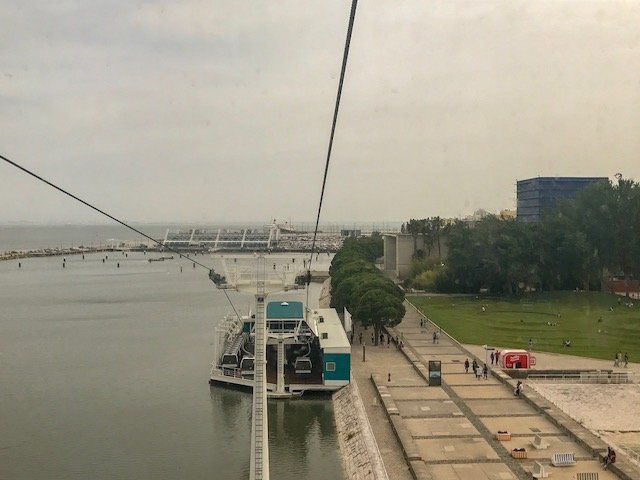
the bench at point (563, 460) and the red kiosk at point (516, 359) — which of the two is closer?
the bench at point (563, 460)

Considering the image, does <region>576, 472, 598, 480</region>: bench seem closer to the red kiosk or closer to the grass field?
the red kiosk

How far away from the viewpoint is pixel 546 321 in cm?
2106

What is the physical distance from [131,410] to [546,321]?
13.6 metres

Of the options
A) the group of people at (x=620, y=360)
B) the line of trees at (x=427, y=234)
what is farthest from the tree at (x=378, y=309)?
the line of trees at (x=427, y=234)

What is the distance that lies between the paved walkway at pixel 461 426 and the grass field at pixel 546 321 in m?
3.50

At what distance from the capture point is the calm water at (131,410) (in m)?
10.4

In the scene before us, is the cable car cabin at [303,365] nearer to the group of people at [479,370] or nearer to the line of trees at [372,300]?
the line of trees at [372,300]

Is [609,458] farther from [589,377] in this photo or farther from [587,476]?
[589,377]

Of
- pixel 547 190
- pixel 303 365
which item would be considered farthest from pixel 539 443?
pixel 547 190

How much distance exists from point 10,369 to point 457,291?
745 inches

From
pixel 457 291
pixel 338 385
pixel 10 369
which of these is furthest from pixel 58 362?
pixel 457 291

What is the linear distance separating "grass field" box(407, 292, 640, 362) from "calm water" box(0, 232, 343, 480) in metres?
7.00

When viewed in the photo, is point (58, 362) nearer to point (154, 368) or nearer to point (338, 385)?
point (154, 368)

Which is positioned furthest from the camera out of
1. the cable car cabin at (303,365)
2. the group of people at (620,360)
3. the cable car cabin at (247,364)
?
the cable car cabin at (247,364)
